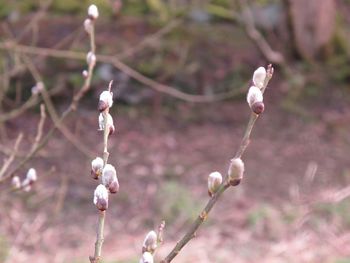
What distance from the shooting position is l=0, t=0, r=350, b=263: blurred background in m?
→ 4.02

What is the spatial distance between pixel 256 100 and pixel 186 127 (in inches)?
190

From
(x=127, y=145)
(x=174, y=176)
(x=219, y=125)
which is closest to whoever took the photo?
(x=174, y=176)

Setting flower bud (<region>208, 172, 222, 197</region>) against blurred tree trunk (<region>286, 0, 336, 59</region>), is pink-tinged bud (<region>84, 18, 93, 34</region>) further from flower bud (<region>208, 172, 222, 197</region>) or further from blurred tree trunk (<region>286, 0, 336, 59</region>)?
blurred tree trunk (<region>286, 0, 336, 59</region>)

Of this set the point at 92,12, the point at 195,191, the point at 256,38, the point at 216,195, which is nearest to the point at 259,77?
the point at 216,195

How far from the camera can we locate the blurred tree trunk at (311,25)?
6320mm

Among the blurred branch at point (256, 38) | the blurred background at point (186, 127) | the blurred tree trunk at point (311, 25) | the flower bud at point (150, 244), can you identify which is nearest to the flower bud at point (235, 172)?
the flower bud at point (150, 244)

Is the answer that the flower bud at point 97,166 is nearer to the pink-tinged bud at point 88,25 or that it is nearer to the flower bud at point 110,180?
the flower bud at point 110,180

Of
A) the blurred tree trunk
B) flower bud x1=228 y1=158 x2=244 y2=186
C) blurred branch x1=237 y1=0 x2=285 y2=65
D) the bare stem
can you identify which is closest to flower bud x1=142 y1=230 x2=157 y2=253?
the bare stem

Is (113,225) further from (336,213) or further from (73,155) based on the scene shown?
(336,213)

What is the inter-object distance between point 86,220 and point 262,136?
180 cm

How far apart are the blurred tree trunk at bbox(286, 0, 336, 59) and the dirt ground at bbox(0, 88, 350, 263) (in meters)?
0.60

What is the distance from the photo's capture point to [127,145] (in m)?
5.28

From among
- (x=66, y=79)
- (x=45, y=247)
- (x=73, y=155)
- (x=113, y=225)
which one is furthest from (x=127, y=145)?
(x=45, y=247)

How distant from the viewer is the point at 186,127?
222 inches
